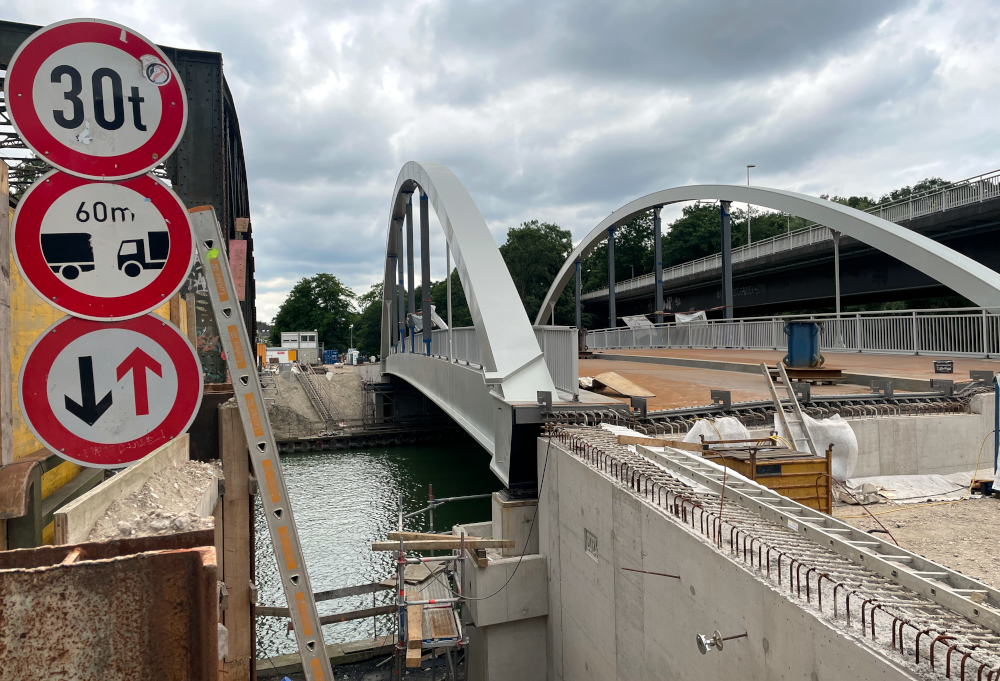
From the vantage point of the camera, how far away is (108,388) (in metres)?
2.29

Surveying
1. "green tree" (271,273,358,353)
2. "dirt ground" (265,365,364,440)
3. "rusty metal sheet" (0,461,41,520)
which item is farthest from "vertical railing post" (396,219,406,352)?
"green tree" (271,273,358,353)

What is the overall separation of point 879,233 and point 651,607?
60.4 feet

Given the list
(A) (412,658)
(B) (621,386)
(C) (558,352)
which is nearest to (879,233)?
(B) (621,386)

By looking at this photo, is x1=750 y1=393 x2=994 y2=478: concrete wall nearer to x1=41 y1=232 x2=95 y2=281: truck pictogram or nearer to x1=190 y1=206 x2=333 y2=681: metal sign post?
x1=190 y1=206 x2=333 y2=681: metal sign post

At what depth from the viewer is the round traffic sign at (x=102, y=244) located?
219cm

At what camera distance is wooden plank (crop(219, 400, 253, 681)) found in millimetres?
4219

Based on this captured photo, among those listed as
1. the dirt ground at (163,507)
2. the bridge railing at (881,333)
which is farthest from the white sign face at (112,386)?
the bridge railing at (881,333)

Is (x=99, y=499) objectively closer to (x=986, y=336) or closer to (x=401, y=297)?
(x=986, y=336)

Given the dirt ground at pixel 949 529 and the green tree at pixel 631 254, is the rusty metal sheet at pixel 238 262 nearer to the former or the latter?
the dirt ground at pixel 949 529

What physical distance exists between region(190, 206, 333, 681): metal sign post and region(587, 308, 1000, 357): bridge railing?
688 inches

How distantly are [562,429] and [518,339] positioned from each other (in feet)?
7.05

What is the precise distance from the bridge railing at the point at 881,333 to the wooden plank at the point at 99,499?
18045 mm

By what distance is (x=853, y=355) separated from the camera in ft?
63.1

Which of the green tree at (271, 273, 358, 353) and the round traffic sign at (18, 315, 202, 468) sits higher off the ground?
the green tree at (271, 273, 358, 353)
